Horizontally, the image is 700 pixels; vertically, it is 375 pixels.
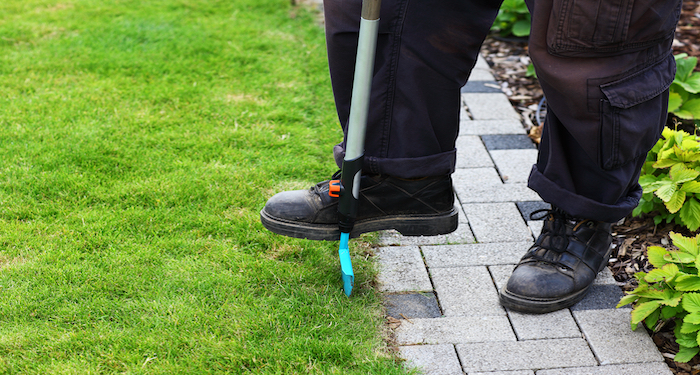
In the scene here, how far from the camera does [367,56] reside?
172 centimetres

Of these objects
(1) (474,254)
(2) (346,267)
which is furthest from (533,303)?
(2) (346,267)

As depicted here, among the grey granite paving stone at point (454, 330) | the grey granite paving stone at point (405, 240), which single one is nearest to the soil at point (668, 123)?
the grey granite paving stone at point (454, 330)

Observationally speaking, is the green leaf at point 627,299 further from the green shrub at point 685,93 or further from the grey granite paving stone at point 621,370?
the green shrub at point 685,93

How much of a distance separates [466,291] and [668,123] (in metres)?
1.50

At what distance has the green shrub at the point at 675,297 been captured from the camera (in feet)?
5.61

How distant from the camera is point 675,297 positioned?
1772 mm

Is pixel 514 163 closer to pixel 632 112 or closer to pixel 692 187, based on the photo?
pixel 692 187

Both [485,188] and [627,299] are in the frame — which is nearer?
[627,299]

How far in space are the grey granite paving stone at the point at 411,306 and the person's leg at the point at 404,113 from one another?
0.71 feet

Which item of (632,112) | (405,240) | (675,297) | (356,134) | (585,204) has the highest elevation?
(632,112)

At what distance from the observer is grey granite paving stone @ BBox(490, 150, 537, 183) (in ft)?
9.06

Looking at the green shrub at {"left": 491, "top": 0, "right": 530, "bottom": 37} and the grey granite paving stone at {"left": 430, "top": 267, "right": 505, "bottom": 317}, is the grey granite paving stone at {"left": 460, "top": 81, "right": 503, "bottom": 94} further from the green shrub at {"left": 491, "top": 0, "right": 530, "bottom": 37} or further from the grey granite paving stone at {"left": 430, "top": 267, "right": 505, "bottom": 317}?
the grey granite paving stone at {"left": 430, "top": 267, "right": 505, "bottom": 317}

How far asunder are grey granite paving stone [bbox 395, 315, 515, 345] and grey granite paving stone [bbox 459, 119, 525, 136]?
1414 millimetres

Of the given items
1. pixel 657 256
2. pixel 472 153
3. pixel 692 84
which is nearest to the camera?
pixel 657 256
